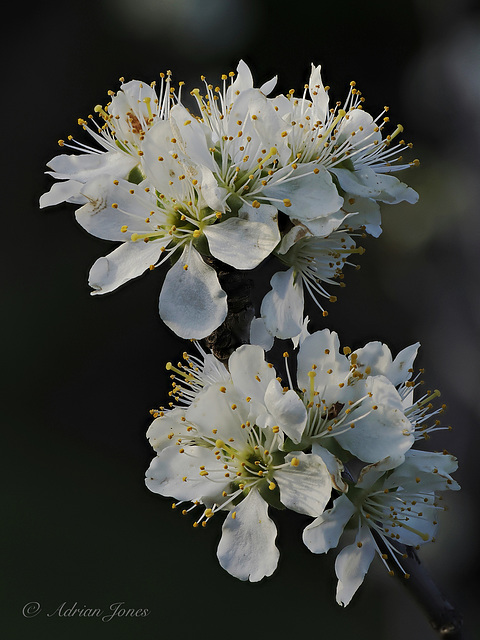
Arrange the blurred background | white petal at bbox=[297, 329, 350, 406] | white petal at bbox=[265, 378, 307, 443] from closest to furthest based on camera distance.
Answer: white petal at bbox=[265, 378, 307, 443] → white petal at bbox=[297, 329, 350, 406] → the blurred background

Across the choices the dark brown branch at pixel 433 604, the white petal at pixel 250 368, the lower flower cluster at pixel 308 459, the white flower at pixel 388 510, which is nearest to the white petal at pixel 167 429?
the lower flower cluster at pixel 308 459

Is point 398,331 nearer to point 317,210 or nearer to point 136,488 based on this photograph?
point 136,488

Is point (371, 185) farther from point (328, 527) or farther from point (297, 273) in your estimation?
point (328, 527)

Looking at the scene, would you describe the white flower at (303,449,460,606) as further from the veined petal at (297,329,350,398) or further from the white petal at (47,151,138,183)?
the white petal at (47,151,138,183)

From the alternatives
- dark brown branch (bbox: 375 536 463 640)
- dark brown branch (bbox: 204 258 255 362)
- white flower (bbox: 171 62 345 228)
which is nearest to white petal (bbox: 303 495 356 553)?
dark brown branch (bbox: 375 536 463 640)

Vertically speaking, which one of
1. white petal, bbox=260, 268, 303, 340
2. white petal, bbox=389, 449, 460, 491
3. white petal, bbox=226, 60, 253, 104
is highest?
white petal, bbox=226, 60, 253, 104

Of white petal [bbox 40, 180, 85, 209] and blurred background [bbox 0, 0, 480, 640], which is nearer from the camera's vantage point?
white petal [bbox 40, 180, 85, 209]

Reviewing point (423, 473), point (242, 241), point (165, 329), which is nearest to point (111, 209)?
point (242, 241)

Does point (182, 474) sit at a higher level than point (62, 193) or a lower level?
lower
